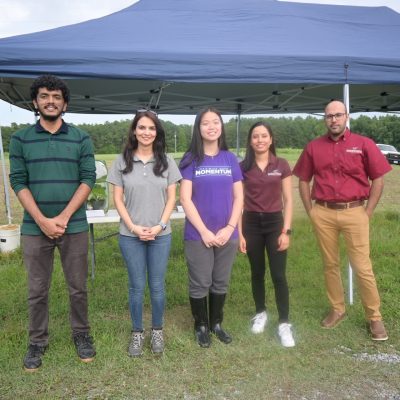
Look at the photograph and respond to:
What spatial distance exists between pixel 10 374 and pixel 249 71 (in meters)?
2.62

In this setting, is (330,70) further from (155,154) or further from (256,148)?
(155,154)

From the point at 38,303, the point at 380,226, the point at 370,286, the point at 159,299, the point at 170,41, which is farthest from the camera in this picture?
the point at 380,226

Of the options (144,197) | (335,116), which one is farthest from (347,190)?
(144,197)

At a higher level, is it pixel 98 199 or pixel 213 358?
pixel 98 199

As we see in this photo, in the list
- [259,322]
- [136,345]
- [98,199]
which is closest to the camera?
[136,345]

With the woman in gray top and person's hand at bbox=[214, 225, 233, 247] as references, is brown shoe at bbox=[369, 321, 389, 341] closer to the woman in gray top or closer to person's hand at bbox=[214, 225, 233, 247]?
person's hand at bbox=[214, 225, 233, 247]

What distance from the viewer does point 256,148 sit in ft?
A: 8.98

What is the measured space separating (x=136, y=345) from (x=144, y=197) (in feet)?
3.30

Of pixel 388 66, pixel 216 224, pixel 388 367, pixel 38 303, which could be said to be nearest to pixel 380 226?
pixel 388 66

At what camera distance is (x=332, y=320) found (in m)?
3.08

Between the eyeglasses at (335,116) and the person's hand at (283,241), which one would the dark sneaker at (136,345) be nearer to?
the person's hand at (283,241)

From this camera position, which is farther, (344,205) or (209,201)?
(344,205)

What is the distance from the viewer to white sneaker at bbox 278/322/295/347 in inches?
110

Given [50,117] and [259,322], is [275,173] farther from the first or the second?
[50,117]
